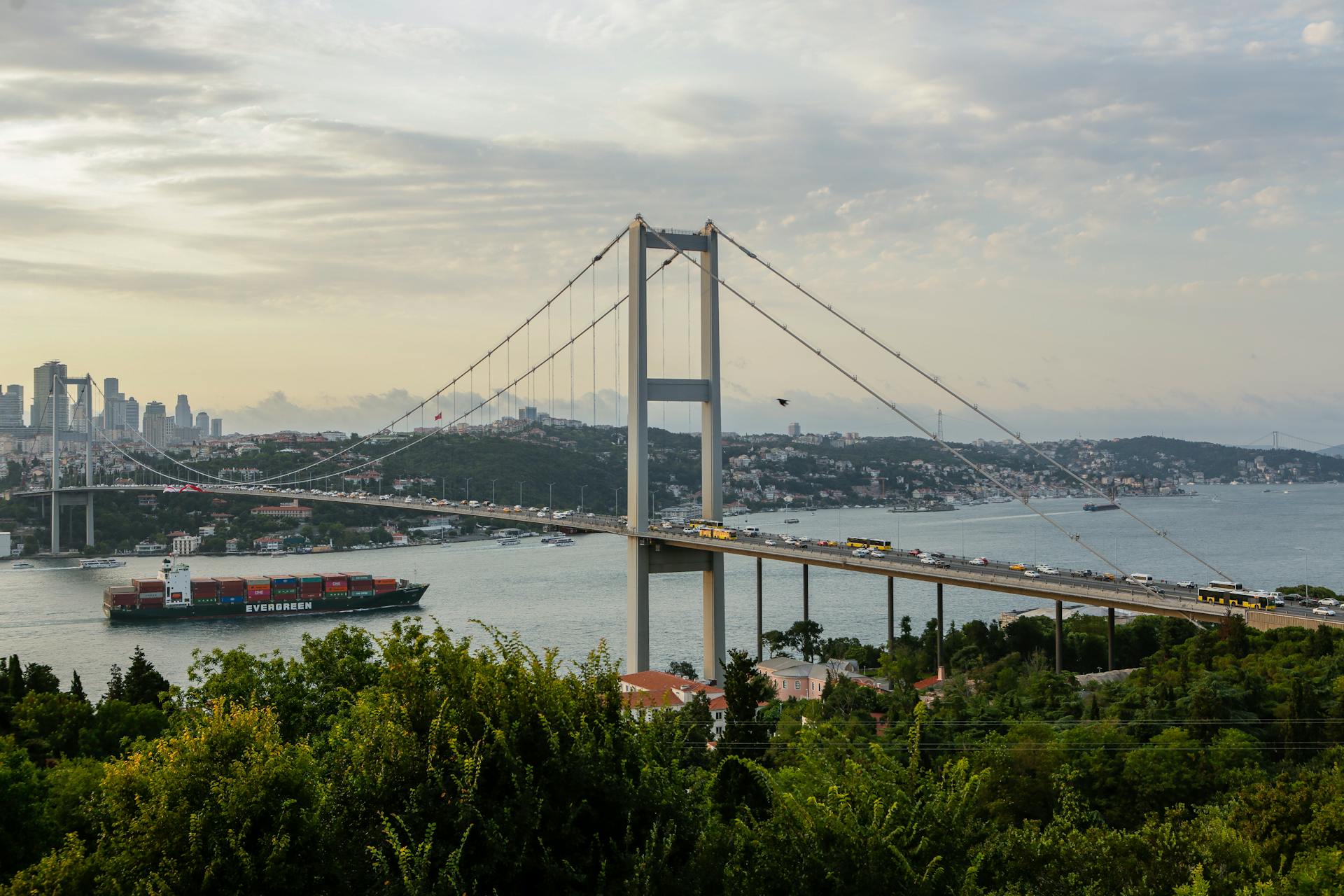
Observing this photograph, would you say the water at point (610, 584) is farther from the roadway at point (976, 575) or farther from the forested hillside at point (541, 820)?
the forested hillside at point (541, 820)

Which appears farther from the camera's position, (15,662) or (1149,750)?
(15,662)

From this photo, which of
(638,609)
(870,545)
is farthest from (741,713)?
(870,545)

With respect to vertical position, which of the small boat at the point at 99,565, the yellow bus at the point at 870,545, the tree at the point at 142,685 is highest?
the yellow bus at the point at 870,545

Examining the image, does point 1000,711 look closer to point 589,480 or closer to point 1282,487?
point 589,480

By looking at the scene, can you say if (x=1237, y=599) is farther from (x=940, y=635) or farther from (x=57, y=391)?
(x=57, y=391)

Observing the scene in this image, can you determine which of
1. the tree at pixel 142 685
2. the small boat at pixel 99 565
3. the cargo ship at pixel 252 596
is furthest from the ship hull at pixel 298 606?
the tree at pixel 142 685

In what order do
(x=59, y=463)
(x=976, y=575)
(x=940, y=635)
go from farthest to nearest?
(x=59, y=463)
(x=940, y=635)
(x=976, y=575)

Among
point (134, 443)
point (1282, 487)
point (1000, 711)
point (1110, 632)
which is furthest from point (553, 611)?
point (1282, 487)
